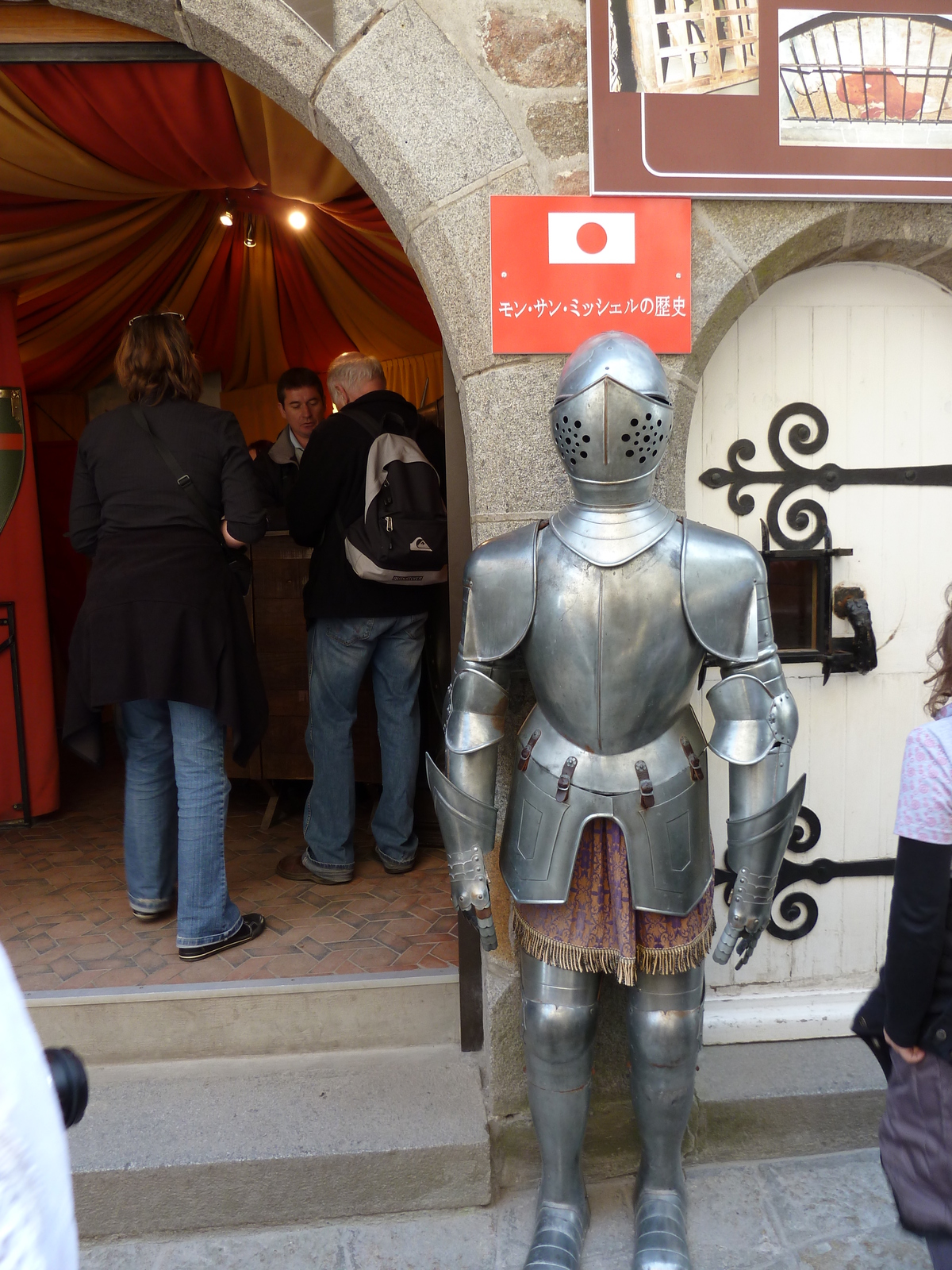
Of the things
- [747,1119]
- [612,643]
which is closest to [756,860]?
[612,643]

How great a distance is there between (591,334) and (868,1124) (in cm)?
205

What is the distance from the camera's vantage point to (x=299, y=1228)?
224cm

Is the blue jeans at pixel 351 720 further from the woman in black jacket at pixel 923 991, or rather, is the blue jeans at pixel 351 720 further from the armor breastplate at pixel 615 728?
the woman in black jacket at pixel 923 991

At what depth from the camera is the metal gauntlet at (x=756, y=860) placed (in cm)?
194

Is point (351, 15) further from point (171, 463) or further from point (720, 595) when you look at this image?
point (720, 595)

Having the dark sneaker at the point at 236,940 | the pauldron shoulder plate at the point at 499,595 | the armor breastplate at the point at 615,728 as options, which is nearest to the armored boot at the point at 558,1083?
the armor breastplate at the point at 615,728

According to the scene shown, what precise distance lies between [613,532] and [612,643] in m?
0.21

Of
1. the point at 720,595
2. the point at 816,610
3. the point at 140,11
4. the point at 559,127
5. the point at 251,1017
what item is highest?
the point at 140,11

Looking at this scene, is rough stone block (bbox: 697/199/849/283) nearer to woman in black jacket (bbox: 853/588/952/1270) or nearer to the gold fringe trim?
woman in black jacket (bbox: 853/588/952/1270)

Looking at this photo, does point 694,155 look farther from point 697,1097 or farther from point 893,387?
point 697,1097

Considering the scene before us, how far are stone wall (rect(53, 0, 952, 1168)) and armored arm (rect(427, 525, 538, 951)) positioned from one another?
24 cm

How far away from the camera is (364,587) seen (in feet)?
10.4

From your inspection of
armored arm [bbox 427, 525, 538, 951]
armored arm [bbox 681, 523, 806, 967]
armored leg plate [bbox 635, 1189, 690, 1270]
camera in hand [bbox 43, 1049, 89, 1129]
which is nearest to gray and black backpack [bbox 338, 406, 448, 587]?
armored arm [bbox 427, 525, 538, 951]

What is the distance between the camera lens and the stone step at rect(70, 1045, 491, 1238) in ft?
7.25
